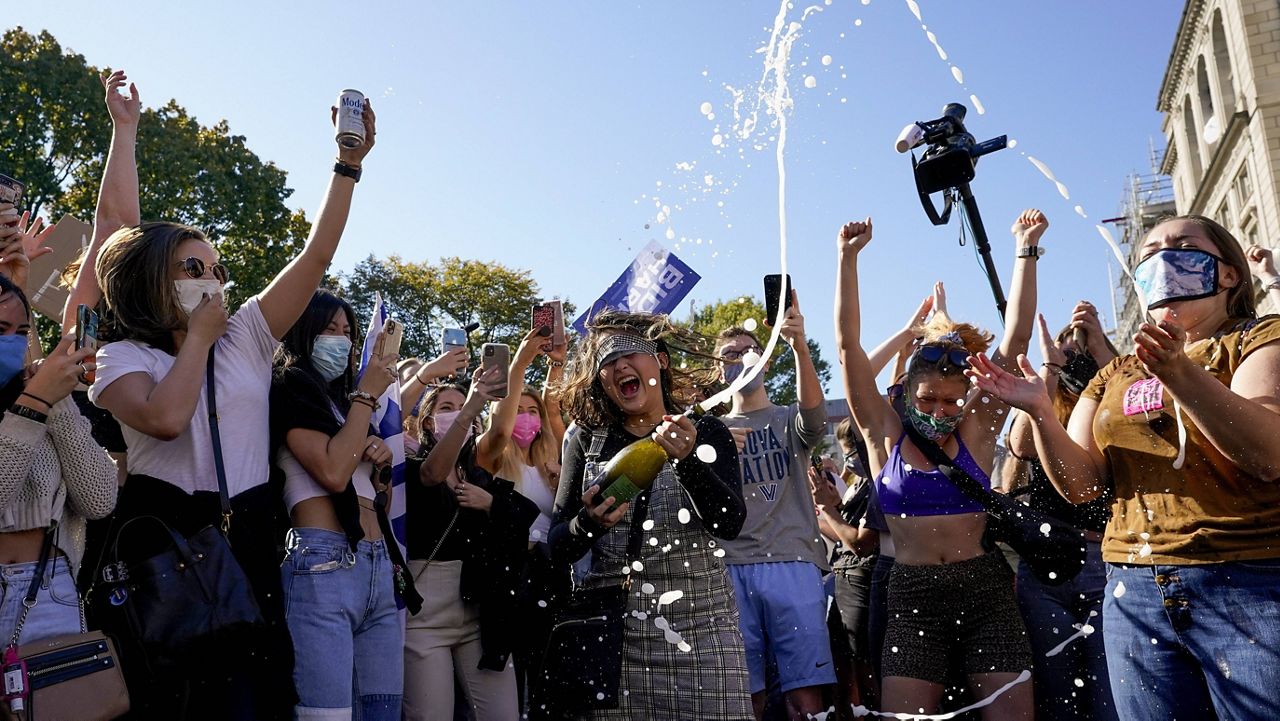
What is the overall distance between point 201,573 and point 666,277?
11.5 feet

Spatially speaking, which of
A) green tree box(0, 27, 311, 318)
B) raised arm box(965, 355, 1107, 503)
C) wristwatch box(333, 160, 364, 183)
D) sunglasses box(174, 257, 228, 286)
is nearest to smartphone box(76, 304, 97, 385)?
sunglasses box(174, 257, 228, 286)

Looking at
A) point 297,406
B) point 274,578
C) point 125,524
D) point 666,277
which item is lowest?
point 274,578

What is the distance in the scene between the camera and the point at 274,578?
3.26 meters

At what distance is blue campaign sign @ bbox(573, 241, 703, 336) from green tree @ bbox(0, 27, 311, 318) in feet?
51.8

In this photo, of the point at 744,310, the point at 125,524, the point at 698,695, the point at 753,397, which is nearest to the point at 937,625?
the point at 698,695

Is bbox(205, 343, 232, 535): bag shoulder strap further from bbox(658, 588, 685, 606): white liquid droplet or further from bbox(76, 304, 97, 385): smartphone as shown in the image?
bbox(658, 588, 685, 606): white liquid droplet

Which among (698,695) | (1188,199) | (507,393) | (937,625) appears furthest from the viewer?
(1188,199)

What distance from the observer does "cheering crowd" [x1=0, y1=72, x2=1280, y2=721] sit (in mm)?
2896

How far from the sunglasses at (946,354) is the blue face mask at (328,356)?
2557 millimetres

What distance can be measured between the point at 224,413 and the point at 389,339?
1.12m

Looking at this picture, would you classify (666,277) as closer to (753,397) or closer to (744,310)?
(753,397)

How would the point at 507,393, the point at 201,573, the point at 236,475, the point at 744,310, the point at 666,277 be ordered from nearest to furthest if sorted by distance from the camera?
the point at 201,573 < the point at 236,475 < the point at 507,393 < the point at 666,277 < the point at 744,310

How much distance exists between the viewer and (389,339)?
436 centimetres

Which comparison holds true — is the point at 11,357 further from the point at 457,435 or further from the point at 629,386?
the point at 457,435
